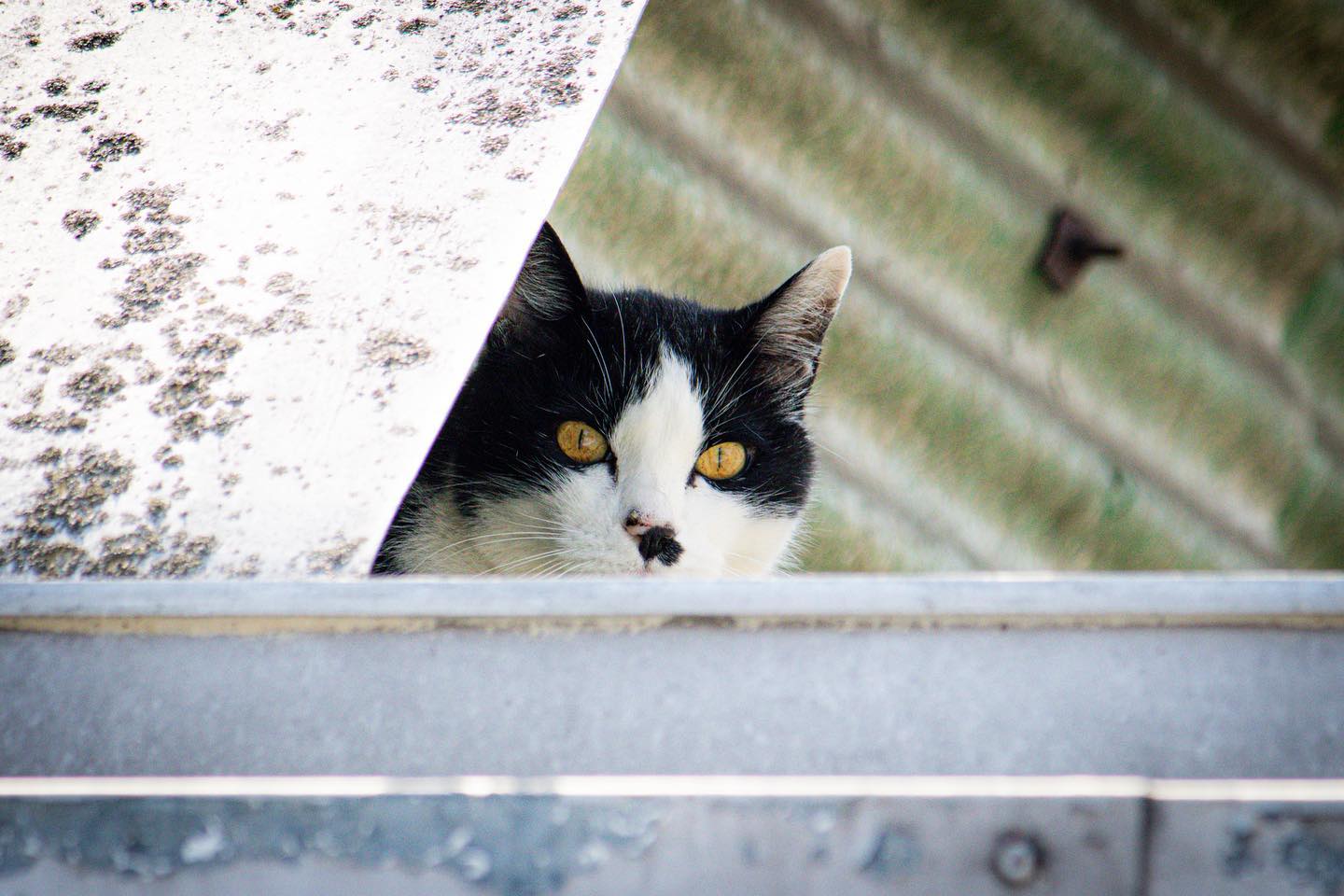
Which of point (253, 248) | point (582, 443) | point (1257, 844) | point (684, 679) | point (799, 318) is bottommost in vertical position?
point (582, 443)

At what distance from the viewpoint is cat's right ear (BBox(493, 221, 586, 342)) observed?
1219mm

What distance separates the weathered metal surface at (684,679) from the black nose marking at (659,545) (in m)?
0.65

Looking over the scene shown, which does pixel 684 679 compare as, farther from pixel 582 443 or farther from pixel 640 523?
pixel 582 443

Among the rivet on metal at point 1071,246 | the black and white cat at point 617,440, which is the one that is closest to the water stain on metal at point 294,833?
the black and white cat at point 617,440

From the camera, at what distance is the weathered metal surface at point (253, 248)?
581mm

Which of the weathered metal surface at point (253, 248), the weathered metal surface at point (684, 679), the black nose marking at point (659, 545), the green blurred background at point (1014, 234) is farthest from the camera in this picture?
the green blurred background at point (1014, 234)

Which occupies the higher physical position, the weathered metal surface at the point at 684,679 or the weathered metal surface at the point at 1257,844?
the weathered metal surface at the point at 1257,844

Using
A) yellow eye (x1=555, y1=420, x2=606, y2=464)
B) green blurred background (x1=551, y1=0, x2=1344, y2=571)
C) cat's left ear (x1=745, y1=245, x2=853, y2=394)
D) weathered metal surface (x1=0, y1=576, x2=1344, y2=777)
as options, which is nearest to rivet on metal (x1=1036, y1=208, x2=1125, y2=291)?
green blurred background (x1=551, y1=0, x2=1344, y2=571)

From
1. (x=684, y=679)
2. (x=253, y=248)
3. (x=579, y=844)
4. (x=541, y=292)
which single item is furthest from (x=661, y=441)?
(x=579, y=844)

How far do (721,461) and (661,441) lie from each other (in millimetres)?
101

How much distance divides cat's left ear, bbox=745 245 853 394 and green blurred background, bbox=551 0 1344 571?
1.41ft

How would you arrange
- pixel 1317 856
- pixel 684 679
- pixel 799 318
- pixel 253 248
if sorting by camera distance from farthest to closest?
pixel 799 318, pixel 253 248, pixel 684 679, pixel 1317 856

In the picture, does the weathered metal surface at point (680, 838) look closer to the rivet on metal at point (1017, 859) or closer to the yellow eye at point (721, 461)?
the rivet on metal at point (1017, 859)

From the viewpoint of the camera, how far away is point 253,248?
2.29 ft
